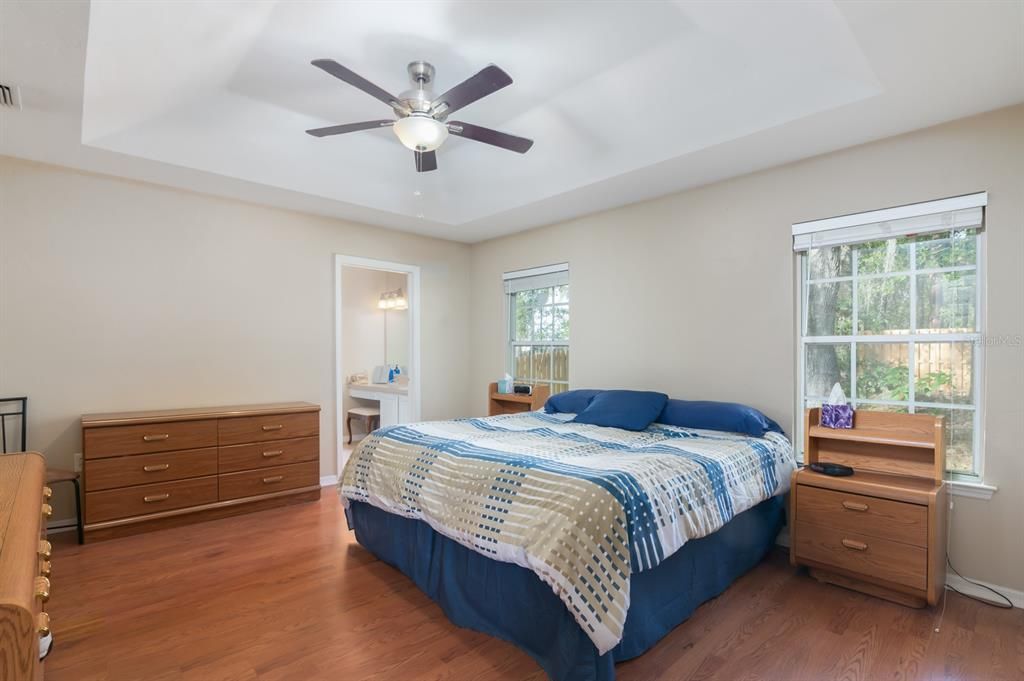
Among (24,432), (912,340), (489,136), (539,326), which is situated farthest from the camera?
(539,326)

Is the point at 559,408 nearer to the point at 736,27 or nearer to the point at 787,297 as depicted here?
the point at 787,297

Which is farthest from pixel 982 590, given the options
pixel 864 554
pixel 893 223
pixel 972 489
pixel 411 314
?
pixel 411 314

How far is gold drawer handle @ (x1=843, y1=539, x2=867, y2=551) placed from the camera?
2461 millimetres

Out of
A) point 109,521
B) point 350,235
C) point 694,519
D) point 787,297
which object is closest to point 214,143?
point 350,235

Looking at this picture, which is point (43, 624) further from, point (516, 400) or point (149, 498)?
point (516, 400)

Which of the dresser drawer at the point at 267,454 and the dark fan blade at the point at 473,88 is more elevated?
the dark fan blade at the point at 473,88

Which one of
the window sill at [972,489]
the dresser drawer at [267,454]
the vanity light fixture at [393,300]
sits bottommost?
the dresser drawer at [267,454]

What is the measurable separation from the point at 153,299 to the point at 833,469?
15.2ft

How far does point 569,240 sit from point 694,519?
119 inches

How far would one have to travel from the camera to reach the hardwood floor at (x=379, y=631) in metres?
1.93

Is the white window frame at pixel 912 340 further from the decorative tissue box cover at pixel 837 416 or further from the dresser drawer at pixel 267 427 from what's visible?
the dresser drawer at pixel 267 427

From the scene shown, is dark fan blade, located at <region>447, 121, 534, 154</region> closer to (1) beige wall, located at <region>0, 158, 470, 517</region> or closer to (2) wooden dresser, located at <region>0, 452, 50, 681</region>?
(2) wooden dresser, located at <region>0, 452, 50, 681</region>

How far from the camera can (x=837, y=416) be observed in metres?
2.84

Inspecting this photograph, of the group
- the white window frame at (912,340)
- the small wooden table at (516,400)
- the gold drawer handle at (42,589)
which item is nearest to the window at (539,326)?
the small wooden table at (516,400)
